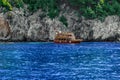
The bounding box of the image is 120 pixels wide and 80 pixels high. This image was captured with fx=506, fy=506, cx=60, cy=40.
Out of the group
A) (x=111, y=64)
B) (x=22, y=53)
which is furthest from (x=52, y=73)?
(x=22, y=53)

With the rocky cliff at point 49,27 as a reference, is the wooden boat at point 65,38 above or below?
below

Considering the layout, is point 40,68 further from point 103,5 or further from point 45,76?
point 103,5

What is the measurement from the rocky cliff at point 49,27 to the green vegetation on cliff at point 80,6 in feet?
4.58

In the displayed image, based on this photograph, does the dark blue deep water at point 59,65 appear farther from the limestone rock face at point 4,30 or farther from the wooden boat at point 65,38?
the limestone rock face at point 4,30

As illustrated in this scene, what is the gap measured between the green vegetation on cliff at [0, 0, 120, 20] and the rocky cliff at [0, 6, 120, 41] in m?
1.40

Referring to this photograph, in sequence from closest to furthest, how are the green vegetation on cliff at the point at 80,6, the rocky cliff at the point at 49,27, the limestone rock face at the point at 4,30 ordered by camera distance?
the limestone rock face at the point at 4,30
the rocky cliff at the point at 49,27
the green vegetation on cliff at the point at 80,6

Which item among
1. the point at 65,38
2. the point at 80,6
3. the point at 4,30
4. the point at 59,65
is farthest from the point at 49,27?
the point at 59,65

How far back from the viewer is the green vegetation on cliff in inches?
5340

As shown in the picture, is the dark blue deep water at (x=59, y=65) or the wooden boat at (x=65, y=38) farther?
the wooden boat at (x=65, y=38)

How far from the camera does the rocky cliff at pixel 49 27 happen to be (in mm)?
132750

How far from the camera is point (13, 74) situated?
59.3 meters

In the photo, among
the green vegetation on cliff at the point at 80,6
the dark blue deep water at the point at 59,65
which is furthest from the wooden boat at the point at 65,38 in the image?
the dark blue deep water at the point at 59,65

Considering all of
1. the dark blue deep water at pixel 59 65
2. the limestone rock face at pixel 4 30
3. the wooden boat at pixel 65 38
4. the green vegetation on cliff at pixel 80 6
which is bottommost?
the dark blue deep water at pixel 59 65

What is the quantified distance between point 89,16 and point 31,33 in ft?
52.8
